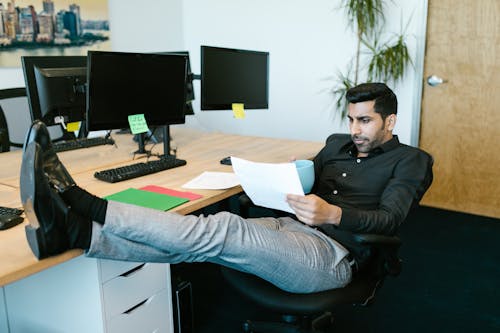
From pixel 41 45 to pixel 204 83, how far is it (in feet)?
6.69

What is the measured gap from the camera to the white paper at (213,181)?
1806 millimetres

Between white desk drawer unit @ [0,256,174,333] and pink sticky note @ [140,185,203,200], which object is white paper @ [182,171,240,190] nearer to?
pink sticky note @ [140,185,203,200]

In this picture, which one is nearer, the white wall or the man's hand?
the man's hand

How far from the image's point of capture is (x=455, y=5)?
3324mm

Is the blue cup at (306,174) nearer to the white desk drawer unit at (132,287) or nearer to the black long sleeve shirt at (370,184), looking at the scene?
the black long sleeve shirt at (370,184)

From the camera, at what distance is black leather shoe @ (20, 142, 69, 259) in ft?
3.73

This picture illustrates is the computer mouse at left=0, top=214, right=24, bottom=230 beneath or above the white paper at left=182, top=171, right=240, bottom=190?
above

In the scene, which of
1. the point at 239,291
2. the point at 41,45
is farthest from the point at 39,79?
the point at 41,45

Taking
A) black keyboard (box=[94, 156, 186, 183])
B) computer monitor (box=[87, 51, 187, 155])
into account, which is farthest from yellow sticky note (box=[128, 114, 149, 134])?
black keyboard (box=[94, 156, 186, 183])

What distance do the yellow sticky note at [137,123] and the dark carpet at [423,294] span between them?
904 millimetres

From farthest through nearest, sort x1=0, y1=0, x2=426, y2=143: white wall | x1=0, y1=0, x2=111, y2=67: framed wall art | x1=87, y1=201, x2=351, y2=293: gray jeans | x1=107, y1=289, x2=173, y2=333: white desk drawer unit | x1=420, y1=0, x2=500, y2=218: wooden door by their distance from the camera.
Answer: x1=0, y1=0, x2=426, y2=143: white wall
x1=0, y1=0, x2=111, y2=67: framed wall art
x1=420, y1=0, x2=500, y2=218: wooden door
x1=107, y1=289, x2=173, y2=333: white desk drawer unit
x1=87, y1=201, x2=351, y2=293: gray jeans

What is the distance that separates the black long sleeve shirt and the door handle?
1.80m

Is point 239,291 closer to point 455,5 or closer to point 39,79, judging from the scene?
point 39,79

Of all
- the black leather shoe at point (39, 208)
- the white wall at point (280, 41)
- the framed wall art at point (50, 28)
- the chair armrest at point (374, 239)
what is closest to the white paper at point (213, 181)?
the chair armrest at point (374, 239)
